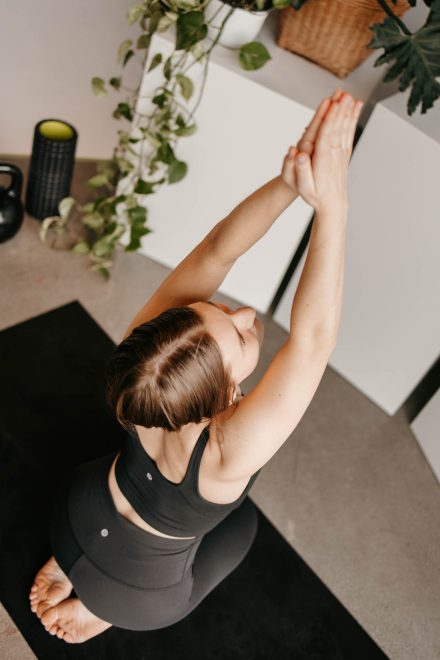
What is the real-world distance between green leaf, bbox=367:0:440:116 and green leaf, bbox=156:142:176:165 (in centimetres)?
78

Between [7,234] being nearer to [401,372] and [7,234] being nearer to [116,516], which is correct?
[116,516]

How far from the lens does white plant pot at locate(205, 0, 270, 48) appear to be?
201 centimetres

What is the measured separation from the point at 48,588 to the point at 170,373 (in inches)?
30.9

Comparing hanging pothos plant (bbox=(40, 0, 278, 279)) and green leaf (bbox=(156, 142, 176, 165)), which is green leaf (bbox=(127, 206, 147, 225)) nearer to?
hanging pothos plant (bbox=(40, 0, 278, 279))

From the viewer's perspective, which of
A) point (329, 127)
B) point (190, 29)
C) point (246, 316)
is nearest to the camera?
point (329, 127)

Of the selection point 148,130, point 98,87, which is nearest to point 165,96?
point 148,130

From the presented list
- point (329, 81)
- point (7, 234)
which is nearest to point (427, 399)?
point (329, 81)

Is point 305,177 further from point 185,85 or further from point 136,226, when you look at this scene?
point 136,226

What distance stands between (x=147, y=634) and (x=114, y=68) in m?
1.96

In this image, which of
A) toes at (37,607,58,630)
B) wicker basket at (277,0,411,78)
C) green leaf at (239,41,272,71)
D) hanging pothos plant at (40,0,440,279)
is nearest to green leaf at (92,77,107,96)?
hanging pothos plant at (40,0,440,279)

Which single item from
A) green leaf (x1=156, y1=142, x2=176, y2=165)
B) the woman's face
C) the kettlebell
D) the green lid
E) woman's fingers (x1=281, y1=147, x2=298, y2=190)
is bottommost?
the kettlebell

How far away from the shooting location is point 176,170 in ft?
7.41

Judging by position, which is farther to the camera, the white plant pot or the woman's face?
the white plant pot

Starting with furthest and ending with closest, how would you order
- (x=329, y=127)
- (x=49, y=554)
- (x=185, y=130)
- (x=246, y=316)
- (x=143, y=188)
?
(x=143, y=188) < (x=185, y=130) < (x=49, y=554) < (x=246, y=316) < (x=329, y=127)
